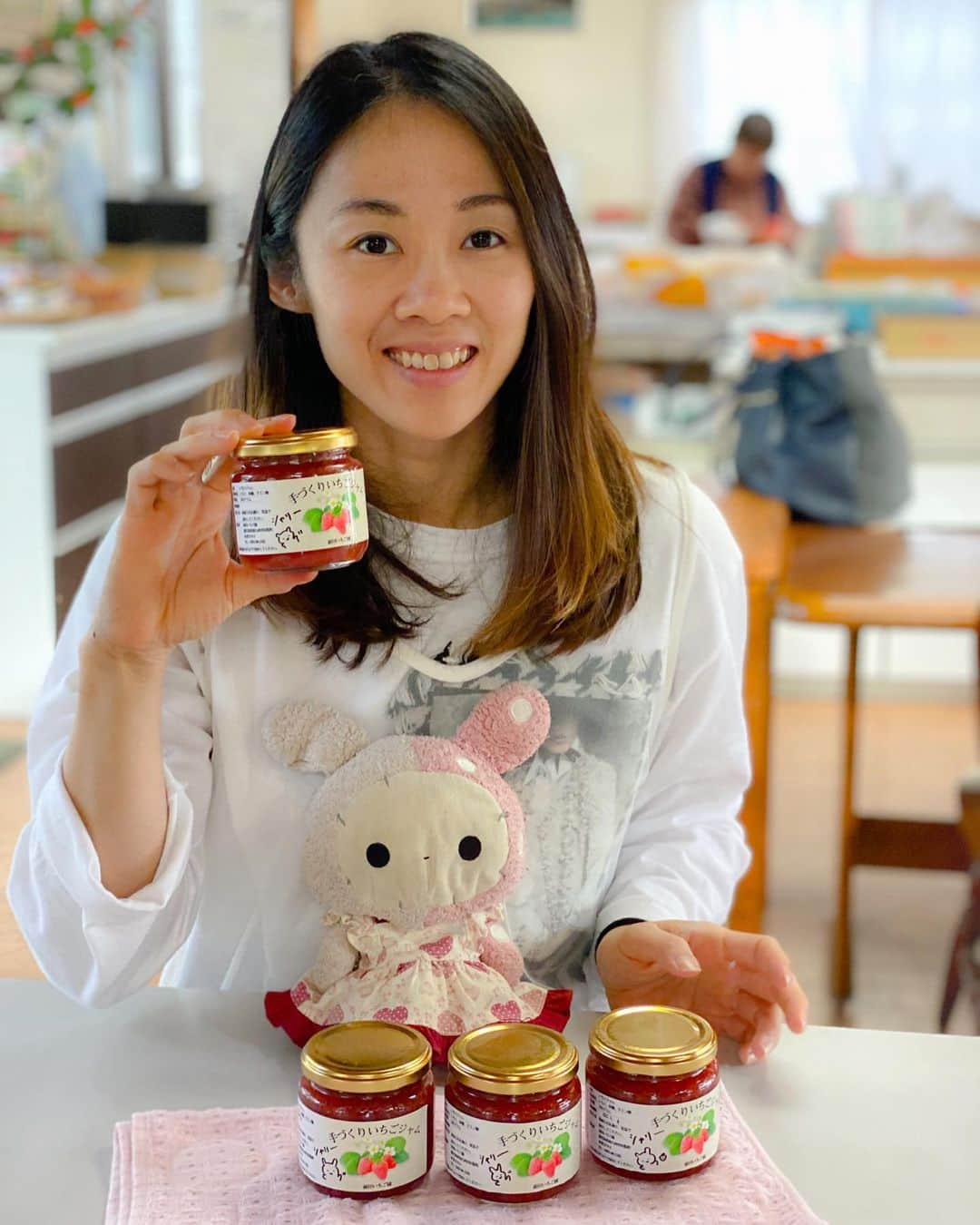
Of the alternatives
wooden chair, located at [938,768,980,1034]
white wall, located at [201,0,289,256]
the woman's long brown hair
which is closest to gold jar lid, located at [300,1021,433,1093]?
the woman's long brown hair

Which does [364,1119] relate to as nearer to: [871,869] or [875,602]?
[875,602]

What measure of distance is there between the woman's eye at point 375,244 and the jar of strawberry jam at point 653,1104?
540 millimetres

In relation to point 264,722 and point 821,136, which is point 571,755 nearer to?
point 264,722

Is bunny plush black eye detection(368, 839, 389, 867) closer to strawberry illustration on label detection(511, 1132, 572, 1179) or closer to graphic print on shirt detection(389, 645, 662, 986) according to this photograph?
graphic print on shirt detection(389, 645, 662, 986)

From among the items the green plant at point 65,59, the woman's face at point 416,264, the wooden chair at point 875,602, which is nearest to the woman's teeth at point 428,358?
the woman's face at point 416,264

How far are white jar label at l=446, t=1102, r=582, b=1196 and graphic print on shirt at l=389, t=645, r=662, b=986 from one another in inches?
12.9

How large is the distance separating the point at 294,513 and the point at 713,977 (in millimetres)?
403

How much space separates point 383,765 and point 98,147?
478 centimetres

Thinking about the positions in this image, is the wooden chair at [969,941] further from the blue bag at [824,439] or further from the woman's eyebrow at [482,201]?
the woman's eyebrow at [482,201]

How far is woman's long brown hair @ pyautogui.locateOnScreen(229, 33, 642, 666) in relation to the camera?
3.44ft

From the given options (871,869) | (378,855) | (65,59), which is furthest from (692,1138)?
(65,59)

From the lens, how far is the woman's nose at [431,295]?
101 centimetres

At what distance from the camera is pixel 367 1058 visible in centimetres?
78

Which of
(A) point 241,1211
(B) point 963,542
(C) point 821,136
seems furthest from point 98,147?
(A) point 241,1211
